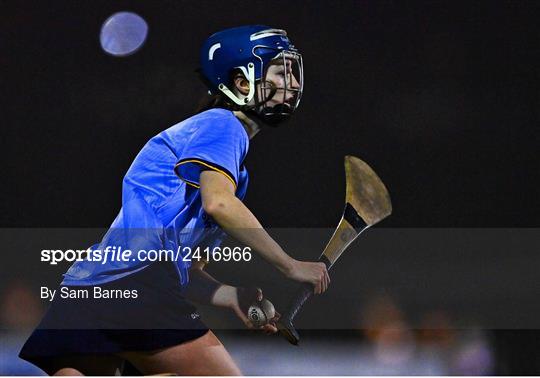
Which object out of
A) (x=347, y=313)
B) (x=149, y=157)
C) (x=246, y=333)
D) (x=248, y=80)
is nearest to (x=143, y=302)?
(x=149, y=157)

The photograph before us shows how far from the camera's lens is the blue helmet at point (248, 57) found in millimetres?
3545

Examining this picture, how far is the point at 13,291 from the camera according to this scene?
14.4ft

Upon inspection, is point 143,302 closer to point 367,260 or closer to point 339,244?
point 339,244

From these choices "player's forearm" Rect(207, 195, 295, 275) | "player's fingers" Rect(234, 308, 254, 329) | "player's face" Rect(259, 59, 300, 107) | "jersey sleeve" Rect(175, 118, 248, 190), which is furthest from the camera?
"player's face" Rect(259, 59, 300, 107)

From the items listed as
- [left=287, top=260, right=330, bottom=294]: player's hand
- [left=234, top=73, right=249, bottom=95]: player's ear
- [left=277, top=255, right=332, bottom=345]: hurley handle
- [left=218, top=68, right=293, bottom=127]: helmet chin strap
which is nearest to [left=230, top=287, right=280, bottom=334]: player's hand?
[left=277, top=255, right=332, bottom=345]: hurley handle

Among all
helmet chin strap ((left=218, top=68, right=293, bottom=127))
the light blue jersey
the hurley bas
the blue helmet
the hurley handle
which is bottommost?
the hurley handle

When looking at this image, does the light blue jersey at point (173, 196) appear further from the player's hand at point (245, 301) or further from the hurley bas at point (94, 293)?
the player's hand at point (245, 301)

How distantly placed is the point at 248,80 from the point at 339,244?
0.83 m

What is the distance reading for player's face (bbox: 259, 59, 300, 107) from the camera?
3564 mm

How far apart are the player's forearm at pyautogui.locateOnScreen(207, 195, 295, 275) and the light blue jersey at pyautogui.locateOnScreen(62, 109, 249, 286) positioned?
0.15m

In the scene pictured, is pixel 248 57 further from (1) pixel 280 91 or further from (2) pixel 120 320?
(2) pixel 120 320

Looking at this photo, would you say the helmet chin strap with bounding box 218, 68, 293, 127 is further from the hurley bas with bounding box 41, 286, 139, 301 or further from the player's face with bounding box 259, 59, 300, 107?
the hurley bas with bounding box 41, 286, 139, 301

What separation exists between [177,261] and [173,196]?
234 mm

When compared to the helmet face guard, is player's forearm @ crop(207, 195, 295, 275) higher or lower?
lower
